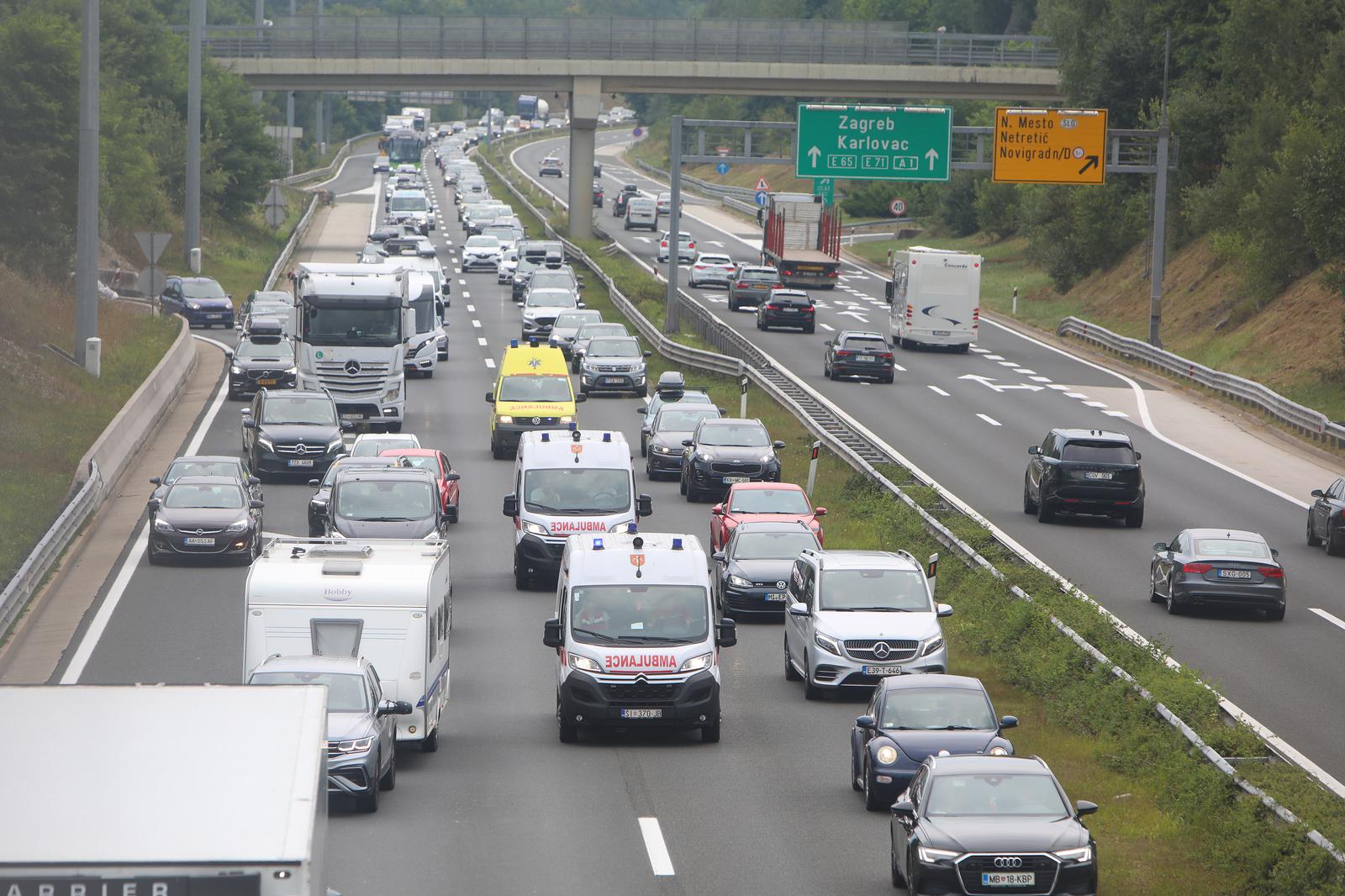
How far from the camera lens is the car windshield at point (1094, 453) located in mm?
33562

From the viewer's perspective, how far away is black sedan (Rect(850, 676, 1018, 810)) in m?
17.3

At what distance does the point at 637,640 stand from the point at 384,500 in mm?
9073

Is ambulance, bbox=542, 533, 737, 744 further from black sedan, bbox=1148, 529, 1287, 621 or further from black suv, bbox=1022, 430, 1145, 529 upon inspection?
black suv, bbox=1022, 430, 1145, 529

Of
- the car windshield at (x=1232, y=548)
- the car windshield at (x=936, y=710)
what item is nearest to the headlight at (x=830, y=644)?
the car windshield at (x=936, y=710)

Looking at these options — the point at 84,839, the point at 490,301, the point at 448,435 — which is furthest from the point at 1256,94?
the point at 84,839

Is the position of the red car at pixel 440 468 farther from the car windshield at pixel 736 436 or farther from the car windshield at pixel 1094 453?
the car windshield at pixel 1094 453

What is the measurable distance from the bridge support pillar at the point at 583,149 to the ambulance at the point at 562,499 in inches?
2035

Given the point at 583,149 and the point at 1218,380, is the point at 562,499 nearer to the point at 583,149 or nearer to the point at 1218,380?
the point at 1218,380

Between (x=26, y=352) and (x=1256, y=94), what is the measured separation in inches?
1736

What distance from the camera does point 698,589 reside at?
20.8 meters

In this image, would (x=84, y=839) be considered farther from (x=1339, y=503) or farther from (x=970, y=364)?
(x=970, y=364)

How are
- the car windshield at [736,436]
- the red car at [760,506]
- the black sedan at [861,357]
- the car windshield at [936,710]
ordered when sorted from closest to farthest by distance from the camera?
the car windshield at [936,710] < the red car at [760,506] < the car windshield at [736,436] < the black sedan at [861,357]

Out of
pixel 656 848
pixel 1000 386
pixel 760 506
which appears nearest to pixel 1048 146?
pixel 1000 386

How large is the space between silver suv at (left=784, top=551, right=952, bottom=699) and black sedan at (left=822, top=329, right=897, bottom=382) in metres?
27.7
